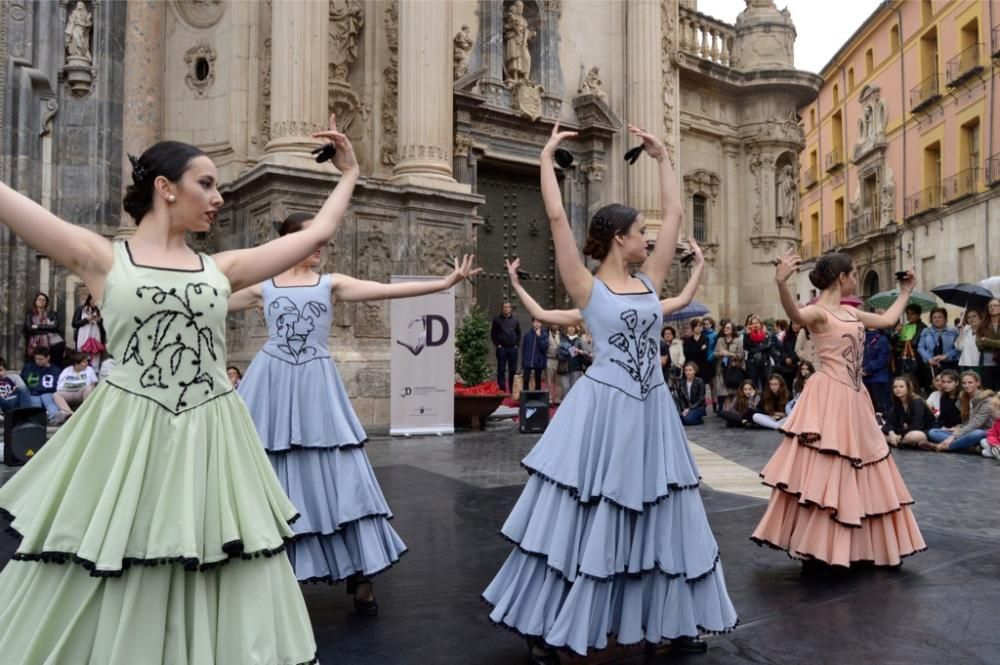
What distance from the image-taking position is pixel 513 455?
1110cm

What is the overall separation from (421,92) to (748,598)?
1175 cm

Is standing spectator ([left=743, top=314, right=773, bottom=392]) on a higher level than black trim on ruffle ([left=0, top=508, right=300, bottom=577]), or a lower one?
higher

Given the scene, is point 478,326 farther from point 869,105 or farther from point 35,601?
point 869,105

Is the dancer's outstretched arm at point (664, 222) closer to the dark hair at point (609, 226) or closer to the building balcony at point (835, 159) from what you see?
the dark hair at point (609, 226)

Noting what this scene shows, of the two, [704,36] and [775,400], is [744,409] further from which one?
[704,36]

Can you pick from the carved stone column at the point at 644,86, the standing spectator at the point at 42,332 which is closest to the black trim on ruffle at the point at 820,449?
the standing spectator at the point at 42,332

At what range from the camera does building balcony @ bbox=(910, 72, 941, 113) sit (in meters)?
36.7

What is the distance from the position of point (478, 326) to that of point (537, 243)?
17.5ft

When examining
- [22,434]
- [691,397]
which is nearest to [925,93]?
[691,397]

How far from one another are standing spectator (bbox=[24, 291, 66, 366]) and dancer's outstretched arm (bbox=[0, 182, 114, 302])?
11228mm

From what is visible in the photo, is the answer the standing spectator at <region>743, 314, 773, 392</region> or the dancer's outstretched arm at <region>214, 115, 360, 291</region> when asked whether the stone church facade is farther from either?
the dancer's outstretched arm at <region>214, 115, 360, 291</region>

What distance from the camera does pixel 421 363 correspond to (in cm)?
1311

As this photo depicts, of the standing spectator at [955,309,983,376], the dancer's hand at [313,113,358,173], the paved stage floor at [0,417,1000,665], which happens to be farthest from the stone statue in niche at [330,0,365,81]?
the dancer's hand at [313,113,358,173]

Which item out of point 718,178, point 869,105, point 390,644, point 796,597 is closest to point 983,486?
point 796,597
